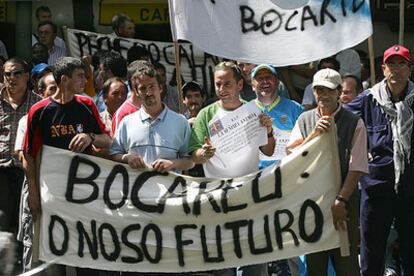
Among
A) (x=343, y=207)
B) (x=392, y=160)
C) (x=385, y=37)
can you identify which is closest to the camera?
(x=343, y=207)

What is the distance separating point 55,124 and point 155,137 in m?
0.69

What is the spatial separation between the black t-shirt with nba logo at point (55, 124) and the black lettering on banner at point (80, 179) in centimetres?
14

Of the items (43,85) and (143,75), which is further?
(43,85)

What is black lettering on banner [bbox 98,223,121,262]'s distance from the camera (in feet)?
27.8

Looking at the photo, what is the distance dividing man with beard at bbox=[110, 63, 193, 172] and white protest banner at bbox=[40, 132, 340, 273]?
95mm

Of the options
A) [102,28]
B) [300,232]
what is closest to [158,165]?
[300,232]

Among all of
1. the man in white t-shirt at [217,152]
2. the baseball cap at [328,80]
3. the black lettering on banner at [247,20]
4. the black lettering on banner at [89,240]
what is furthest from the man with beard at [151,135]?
the black lettering on banner at [247,20]

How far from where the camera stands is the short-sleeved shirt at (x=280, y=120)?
9176 millimetres

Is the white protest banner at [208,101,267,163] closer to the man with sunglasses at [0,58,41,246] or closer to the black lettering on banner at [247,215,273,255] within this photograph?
the black lettering on banner at [247,215,273,255]

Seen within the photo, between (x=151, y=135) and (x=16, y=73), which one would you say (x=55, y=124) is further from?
(x=16, y=73)

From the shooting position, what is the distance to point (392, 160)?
8875mm

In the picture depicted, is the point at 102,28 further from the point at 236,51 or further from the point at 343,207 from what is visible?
the point at 343,207

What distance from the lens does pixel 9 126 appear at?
9.51m

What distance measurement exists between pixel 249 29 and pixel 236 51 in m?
0.23
